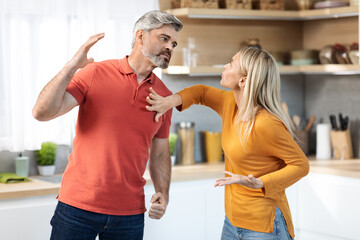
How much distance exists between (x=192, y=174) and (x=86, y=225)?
55.2 inches

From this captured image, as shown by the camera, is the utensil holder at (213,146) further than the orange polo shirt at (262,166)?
Yes

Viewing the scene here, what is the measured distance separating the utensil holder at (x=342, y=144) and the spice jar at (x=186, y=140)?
1.00 m

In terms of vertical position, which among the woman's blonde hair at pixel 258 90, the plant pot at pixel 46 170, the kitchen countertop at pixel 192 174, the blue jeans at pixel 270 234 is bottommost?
the blue jeans at pixel 270 234

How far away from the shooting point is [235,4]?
407 cm

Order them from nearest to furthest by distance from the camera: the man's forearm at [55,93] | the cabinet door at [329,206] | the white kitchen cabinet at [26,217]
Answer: the man's forearm at [55,93]
the white kitchen cabinet at [26,217]
the cabinet door at [329,206]

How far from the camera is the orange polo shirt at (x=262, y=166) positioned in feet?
7.77

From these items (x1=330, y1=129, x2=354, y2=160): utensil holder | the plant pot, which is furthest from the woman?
(x1=330, y1=129, x2=354, y2=160): utensil holder

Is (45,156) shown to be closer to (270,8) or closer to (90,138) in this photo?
(90,138)

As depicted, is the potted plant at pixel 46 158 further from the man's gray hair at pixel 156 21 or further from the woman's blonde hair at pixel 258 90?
the woman's blonde hair at pixel 258 90

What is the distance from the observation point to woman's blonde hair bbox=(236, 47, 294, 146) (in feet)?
7.86

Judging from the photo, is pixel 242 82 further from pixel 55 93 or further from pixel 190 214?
pixel 190 214

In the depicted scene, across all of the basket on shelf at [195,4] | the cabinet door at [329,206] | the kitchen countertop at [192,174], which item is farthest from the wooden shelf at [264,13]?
the cabinet door at [329,206]

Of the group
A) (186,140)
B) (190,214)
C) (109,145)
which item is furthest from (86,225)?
(186,140)

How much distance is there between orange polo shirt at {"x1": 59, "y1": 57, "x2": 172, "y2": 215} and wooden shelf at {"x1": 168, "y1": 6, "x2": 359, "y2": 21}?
1612mm
